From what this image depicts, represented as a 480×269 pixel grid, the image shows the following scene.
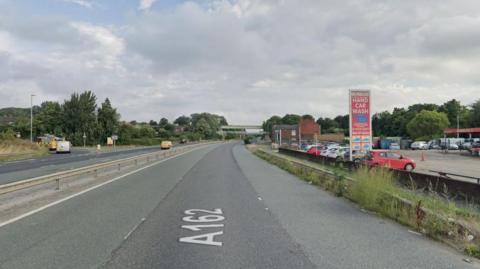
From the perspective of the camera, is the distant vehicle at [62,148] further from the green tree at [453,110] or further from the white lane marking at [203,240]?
the green tree at [453,110]

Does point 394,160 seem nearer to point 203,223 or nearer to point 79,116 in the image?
point 203,223

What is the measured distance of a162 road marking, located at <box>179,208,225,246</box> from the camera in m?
7.18

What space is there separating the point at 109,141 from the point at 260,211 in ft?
275

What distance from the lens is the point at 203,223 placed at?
871 centimetres

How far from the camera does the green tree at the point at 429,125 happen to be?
95.6 metres

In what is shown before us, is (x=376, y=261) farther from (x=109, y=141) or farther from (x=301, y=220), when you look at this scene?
(x=109, y=141)

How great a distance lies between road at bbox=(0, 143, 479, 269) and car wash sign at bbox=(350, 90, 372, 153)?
1035 centimetres

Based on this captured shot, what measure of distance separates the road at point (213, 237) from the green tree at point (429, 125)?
9340 centimetres

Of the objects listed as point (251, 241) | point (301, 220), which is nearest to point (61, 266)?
point (251, 241)

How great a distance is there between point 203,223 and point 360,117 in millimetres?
15182

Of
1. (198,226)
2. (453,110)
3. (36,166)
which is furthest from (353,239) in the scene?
(453,110)

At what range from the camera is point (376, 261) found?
5887mm

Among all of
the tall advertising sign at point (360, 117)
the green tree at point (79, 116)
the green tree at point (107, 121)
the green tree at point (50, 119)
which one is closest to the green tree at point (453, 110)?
the green tree at point (107, 121)

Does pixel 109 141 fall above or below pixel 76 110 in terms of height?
below
